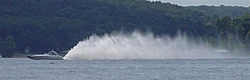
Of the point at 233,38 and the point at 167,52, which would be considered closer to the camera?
the point at 167,52

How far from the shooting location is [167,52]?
129500mm

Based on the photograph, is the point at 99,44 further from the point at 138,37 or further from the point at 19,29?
the point at 19,29

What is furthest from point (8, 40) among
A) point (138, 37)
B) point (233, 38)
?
point (138, 37)

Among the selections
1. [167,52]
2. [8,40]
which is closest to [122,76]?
[167,52]

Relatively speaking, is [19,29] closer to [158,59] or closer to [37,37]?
[37,37]

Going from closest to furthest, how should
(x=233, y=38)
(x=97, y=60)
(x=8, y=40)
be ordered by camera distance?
1. (x=97, y=60)
2. (x=233, y=38)
3. (x=8, y=40)

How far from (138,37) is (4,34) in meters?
68.2

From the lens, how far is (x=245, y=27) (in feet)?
559

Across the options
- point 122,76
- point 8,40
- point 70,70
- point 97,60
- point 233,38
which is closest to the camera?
point 122,76

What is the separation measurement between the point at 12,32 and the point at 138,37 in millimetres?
67945

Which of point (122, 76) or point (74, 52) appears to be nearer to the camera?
point (122, 76)

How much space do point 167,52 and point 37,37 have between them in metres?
64.0

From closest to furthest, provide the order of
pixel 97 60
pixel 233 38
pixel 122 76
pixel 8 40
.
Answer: pixel 122 76, pixel 97 60, pixel 233 38, pixel 8 40

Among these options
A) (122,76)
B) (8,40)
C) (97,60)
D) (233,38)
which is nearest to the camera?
(122,76)
